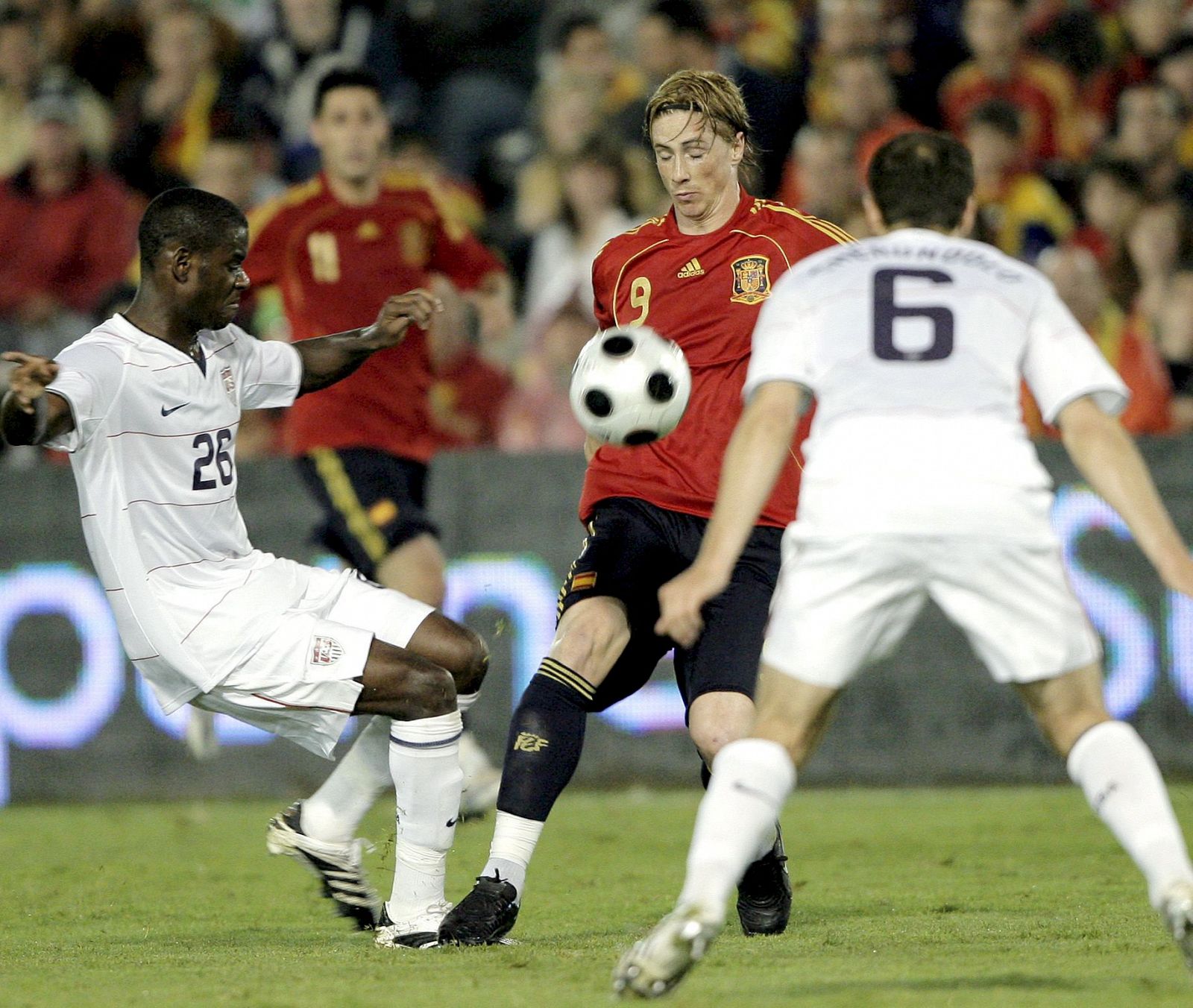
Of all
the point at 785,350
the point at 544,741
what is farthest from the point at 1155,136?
the point at 785,350

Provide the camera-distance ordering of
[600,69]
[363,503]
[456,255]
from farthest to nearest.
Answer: [600,69]
[456,255]
[363,503]

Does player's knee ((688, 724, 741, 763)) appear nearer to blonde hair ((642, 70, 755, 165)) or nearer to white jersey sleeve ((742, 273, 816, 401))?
white jersey sleeve ((742, 273, 816, 401))

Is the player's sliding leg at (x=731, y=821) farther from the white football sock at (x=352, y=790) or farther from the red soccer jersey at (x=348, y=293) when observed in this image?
the red soccer jersey at (x=348, y=293)

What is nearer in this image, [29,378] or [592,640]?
[29,378]

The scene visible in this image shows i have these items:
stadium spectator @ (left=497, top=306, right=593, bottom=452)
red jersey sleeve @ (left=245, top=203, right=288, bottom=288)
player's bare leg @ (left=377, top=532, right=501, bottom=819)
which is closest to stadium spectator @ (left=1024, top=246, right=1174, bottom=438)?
stadium spectator @ (left=497, top=306, right=593, bottom=452)

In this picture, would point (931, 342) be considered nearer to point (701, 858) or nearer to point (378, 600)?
point (701, 858)

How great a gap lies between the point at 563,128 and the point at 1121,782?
8705 mm

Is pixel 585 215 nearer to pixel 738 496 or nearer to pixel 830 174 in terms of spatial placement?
pixel 830 174

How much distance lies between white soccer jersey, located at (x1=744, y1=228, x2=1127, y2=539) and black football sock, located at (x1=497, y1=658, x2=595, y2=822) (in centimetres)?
139

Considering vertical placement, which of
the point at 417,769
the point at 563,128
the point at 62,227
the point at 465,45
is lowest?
the point at 417,769

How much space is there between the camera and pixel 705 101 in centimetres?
599

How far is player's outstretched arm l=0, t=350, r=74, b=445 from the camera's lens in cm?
504

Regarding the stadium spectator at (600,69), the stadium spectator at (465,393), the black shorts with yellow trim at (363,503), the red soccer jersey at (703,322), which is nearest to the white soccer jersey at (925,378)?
the red soccer jersey at (703,322)

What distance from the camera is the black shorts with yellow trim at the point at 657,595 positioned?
18.8ft
